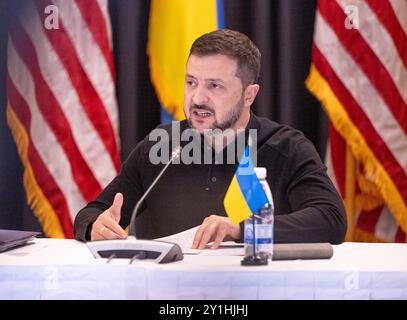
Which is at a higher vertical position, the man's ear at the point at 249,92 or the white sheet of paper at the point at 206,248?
the man's ear at the point at 249,92

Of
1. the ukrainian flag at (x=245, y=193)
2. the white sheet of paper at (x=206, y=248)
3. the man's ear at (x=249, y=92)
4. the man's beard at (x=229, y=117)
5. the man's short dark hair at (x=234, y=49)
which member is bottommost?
the white sheet of paper at (x=206, y=248)

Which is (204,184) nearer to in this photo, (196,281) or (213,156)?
(213,156)

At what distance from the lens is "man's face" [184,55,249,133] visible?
2148 mm

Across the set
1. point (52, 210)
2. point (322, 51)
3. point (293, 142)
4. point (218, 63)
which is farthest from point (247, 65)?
point (52, 210)

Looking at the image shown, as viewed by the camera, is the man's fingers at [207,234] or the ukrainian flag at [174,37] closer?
the man's fingers at [207,234]

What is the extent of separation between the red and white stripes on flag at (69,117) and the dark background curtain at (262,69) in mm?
84

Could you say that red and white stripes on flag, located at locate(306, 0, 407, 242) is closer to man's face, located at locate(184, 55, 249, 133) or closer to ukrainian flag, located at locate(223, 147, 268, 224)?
man's face, located at locate(184, 55, 249, 133)

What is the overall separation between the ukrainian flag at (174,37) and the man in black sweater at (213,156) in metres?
0.39

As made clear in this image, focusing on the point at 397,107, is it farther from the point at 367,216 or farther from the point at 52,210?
the point at 52,210

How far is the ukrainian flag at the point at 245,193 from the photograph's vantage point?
145cm

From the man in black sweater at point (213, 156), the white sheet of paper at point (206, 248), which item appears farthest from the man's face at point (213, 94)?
the white sheet of paper at point (206, 248)

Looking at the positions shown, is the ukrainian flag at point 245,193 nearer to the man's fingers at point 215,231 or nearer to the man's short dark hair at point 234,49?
the man's fingers at point 215,231

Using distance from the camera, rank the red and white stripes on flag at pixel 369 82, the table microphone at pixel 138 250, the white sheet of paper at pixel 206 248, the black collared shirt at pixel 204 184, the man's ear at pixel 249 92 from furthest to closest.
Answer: the red and white stripes on flag at pixel 369 82
the man's ear at pixel 249 92
the black collared shirt at pixel 204 184
the white sheet of paper at pixel 206 248
the table microphone at pixel 138 250

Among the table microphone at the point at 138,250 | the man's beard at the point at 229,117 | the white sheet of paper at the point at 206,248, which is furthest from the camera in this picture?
the man's beard at the point at 229,117
